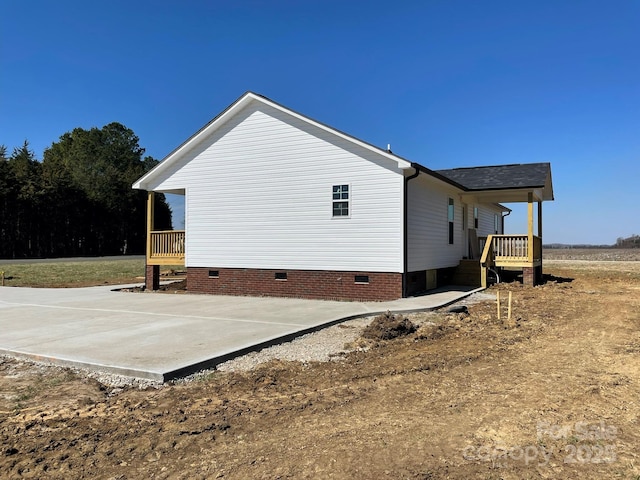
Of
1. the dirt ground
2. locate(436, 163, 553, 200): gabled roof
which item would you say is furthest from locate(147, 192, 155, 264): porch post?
locate(436, 163, 553, 200): gabled roof

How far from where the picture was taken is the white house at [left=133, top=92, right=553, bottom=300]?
12.9 m

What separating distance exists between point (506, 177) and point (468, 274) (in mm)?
3957

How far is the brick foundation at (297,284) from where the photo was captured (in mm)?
12859

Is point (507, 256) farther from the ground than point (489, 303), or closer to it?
farther from the ground

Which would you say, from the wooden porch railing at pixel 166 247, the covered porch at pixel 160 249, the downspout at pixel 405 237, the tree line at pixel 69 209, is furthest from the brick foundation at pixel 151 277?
the tree line at pixel 69 209

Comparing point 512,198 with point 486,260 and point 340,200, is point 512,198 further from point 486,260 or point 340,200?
point 340,200

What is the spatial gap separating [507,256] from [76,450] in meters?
15.2

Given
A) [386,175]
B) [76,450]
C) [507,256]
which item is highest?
[386,175]

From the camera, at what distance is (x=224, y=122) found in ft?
49.4

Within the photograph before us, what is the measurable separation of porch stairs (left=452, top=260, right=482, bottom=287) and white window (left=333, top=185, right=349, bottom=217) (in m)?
6.05

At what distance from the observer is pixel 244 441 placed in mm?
3781

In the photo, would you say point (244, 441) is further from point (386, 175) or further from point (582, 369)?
point (386, 175)

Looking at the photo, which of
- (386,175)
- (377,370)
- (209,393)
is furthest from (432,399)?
(386,175)

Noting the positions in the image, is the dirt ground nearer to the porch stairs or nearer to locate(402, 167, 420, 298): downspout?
locate(402, 167, 420, 298): downspout
